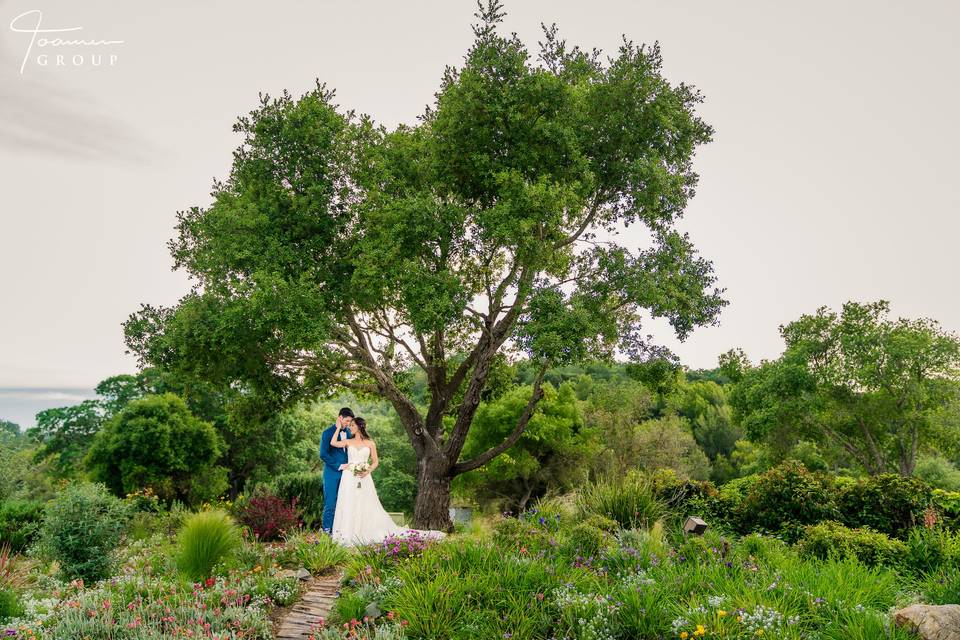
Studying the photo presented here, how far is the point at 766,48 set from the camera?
15.6 m

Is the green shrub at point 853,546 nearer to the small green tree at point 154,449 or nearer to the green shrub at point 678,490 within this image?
the green shrub at point 678,490

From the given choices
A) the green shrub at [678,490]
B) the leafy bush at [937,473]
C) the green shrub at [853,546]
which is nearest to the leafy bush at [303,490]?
the green shrub at [678,490]

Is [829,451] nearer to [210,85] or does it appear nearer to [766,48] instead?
[766,48]

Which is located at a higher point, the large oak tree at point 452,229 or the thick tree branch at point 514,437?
the large oak tree at point 452,229

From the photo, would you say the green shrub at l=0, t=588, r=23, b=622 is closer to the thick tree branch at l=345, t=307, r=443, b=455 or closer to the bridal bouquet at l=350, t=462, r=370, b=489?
the bridal bouquet at l=350, t=462, r=370, b=489

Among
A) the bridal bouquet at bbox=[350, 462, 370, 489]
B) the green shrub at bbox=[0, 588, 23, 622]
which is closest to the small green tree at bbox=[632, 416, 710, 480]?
the bridal bouquet at bbox=[350, 462, 370, 489]

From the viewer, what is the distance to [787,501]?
11391 mm

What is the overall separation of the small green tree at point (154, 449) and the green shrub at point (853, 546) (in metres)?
24.5

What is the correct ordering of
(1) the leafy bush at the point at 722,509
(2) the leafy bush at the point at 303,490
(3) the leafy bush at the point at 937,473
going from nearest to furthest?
(1) the leafy bush at the point at 722,509
(2) the leafy bush at the point at 303,490
(3) the leafy bush at the point at 937,473

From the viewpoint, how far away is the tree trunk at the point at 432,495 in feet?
50.8

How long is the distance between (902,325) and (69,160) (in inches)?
1164

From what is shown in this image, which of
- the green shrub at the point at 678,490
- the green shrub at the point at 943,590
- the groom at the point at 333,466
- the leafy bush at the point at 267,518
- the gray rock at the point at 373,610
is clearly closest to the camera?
the green shrub at the point at 943,590

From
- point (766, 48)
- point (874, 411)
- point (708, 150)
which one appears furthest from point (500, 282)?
point (874, 411)

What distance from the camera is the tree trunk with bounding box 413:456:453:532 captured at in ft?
50.8
